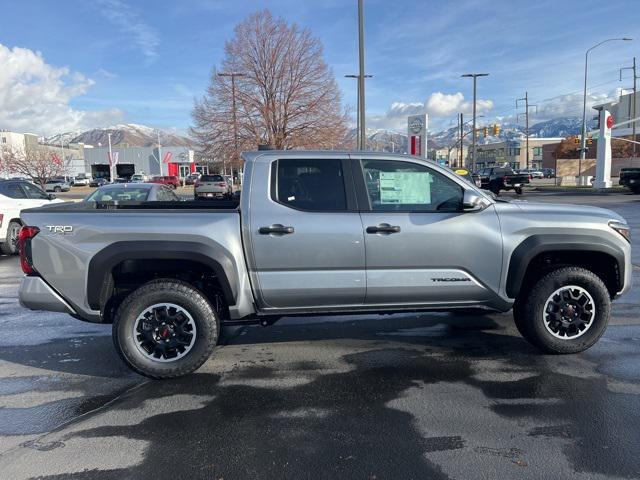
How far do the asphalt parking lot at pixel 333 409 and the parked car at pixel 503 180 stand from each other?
1080 inches

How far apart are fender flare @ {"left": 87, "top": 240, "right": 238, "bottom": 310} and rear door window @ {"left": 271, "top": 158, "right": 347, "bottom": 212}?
0.74 metres

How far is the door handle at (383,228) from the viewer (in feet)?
13.6

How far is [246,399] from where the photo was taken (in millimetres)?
3830

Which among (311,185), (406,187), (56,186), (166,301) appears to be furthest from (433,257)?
(56,186)

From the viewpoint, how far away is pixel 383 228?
13.6 ft

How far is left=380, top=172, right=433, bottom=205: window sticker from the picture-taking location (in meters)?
4.38

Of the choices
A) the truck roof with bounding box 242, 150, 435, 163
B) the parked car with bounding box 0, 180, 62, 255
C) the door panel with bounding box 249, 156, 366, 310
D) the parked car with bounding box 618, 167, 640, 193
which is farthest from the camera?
the parked car with bounding box 618, 167, 640, 193

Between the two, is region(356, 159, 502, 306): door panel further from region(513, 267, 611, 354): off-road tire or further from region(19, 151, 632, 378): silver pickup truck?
region(513, 267, 611, 354): off-road tire

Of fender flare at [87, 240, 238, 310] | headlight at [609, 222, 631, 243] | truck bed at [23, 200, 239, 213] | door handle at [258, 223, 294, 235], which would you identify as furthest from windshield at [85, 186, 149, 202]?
headlight at [609, 222, 631, 243]

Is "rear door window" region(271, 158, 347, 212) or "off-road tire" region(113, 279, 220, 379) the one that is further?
"rear door window" region(271, 158, 347, 212)

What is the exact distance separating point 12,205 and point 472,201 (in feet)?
35.6

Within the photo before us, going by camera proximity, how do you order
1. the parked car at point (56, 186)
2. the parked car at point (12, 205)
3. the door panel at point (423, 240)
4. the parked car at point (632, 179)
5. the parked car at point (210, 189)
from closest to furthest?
the door panel at point (423, 240)
the parked car at point (12, 205)
the parked car at point (210, 189)
the parked car at point (632, 179)
the parked car at point (56, 186)

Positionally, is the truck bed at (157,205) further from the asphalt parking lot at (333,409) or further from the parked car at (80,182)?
the parked car at (80,182)

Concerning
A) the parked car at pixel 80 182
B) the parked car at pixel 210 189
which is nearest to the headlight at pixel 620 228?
the parked car at pixel 210 189
